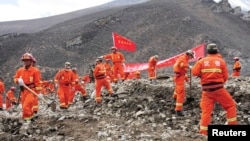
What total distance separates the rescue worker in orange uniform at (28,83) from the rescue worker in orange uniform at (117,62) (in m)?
7.72

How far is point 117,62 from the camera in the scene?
1864cm

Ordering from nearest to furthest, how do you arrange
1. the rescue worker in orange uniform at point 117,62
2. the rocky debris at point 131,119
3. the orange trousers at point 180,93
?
1. the rocky debris at point 131,119
2. the orange trousers at point 180,93
3. the rescue worker in orange uniform at point 117,62

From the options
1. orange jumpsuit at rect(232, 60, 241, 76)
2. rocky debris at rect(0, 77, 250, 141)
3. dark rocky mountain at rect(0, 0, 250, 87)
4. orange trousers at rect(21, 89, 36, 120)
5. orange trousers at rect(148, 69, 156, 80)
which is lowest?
rocky debris at rect(0, 77, 250, 141)

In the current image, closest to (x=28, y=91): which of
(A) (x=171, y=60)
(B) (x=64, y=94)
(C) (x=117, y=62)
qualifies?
(B) (x=64, y=94)

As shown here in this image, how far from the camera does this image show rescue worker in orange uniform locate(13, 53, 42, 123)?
10.8m

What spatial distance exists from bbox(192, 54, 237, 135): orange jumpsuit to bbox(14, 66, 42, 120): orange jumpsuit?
4.25 metres

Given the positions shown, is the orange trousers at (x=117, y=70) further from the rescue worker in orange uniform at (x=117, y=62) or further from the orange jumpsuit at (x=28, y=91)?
the orange jumpsuit at (x=28, y=91)

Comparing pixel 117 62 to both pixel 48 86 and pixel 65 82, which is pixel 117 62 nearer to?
pixel 65 82

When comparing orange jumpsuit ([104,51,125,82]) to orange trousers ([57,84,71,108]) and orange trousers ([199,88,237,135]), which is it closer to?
orange trousers ([57,84,71,108])

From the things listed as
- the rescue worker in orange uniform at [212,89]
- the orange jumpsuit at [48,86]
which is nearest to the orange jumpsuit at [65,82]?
the rescue worker in orange uniform at [212,89]

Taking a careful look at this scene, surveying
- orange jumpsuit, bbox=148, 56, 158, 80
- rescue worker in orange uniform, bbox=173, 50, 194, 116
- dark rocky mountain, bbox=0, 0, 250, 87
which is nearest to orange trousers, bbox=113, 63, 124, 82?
orange jumpsuit, bbox=148, 56, 158, 80

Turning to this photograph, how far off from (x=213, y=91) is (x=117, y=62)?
9854mm

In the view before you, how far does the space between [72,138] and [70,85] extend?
531cm

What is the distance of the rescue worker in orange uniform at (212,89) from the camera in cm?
901
